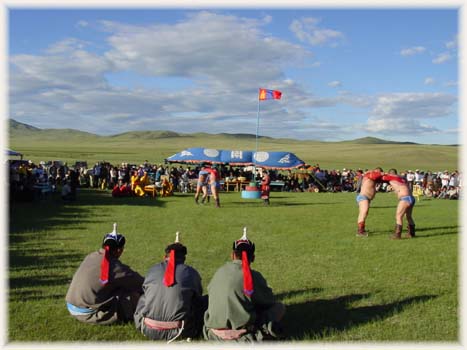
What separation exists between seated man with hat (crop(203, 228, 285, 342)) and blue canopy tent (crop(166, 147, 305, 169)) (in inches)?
1125

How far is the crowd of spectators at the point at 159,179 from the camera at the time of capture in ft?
71.8

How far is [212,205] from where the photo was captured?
21.2m

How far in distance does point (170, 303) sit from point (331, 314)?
2.35 m

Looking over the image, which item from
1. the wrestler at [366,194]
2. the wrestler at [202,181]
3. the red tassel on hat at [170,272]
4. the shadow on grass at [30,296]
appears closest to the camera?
the red tassel on hat at [170,272]

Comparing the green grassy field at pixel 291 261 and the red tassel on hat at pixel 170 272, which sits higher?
the red tassel on hat at pixel 170 272

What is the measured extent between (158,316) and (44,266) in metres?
4.57

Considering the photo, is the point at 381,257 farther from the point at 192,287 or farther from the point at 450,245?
the point at 192,287

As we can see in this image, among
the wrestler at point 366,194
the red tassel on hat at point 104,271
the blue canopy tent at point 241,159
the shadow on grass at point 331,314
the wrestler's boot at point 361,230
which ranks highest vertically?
the blue canopy tent at point 241,159

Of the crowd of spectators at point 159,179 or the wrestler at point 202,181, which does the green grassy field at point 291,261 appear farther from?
the crowd of spectators at point 159,179

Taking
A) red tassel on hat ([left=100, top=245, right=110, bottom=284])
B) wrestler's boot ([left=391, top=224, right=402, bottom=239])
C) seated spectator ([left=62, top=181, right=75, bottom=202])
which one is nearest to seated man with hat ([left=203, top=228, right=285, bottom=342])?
red tassel on hat ([left=100, top=245, right=110, bottom=284])

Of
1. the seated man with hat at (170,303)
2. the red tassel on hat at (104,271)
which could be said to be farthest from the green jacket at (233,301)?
the red tassel on hat at (104,271)

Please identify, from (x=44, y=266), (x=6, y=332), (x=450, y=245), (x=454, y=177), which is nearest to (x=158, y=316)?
(x=6, y=332)

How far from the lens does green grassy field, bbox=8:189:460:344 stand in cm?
625

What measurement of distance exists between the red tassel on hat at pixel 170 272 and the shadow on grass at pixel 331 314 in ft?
4.99
